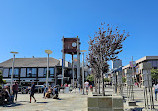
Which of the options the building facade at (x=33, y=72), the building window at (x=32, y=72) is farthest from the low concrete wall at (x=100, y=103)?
the building window at (x=32, y=72)

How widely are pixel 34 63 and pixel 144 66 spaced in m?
45.9

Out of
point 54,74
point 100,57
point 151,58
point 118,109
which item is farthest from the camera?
point 151,58

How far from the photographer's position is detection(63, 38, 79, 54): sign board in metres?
46.8

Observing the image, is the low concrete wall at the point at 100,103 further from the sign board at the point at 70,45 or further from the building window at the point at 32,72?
the building window at the point at 32,72

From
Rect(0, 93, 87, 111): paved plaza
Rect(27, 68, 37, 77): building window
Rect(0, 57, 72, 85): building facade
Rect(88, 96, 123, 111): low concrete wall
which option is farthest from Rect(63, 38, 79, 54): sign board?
Rect(88, 96, 123, 111): low concrete wall

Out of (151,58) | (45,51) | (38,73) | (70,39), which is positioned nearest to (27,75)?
(38,73)

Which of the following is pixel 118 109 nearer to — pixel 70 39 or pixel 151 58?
pixel 70 39

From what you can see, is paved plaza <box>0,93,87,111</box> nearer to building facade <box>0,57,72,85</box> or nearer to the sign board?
the sign board

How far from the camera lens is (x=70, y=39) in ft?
157

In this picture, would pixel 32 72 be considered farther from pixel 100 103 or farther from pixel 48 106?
pixel 100 103

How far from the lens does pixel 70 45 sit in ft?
155

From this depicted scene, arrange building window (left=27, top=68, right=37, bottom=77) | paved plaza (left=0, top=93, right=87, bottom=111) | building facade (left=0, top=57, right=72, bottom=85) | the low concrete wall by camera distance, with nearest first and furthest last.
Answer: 1. the low concrete wall
2. paved plaza (left=0, top=93, right=87, bottom=111)
3. building facade (left=0, top=57, right=72, bottom=85)
4. building window (left=27, top=68, right=37, bottom=77)

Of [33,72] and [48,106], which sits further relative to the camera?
[33,72]

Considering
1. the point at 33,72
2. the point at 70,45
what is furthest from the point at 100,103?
the point at 33,72
